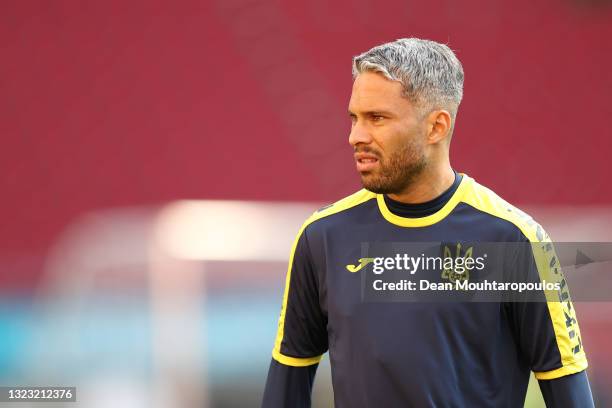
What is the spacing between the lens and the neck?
1.66 m

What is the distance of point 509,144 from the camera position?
2.98 meters

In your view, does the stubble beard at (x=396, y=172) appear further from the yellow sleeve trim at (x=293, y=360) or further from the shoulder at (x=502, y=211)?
the yellow sleeve trim at (x=293, y=360)

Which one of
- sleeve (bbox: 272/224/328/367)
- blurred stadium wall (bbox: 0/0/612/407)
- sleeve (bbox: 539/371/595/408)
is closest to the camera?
sleeve (bbox: 539/371/595/408)

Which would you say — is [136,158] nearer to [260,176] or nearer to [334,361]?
[260,176]

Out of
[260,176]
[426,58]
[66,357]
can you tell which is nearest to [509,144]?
[260,176]

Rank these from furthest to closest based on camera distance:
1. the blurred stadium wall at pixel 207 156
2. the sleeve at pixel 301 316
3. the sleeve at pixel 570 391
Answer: the blurred stadium wall at pixel 207 156 < the sleeve at pixel 301 316 < the sleeve at pixel 570 391

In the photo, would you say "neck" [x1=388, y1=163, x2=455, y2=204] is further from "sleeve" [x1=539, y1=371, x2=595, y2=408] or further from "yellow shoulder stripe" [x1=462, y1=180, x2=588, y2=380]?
"sleeve" [x1=539, y1=371, x2=595, y2=408]

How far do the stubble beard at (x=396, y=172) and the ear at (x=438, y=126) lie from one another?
42 millimetres

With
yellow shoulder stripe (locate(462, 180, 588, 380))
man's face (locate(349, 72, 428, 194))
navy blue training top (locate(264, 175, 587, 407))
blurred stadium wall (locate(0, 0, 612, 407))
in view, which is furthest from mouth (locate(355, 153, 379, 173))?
blurred stadium wall (locate(0, 0, 612, 407))

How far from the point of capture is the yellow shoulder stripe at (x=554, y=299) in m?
1.58

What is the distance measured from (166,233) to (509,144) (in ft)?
3.89

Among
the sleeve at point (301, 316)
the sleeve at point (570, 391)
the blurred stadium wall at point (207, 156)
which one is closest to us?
the sleeve at point (570, 391)

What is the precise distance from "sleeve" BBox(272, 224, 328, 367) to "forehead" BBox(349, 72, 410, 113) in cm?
29

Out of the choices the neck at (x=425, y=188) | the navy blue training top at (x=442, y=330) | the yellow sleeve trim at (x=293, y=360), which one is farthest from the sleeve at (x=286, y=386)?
the neck at (x=425, y=188)
